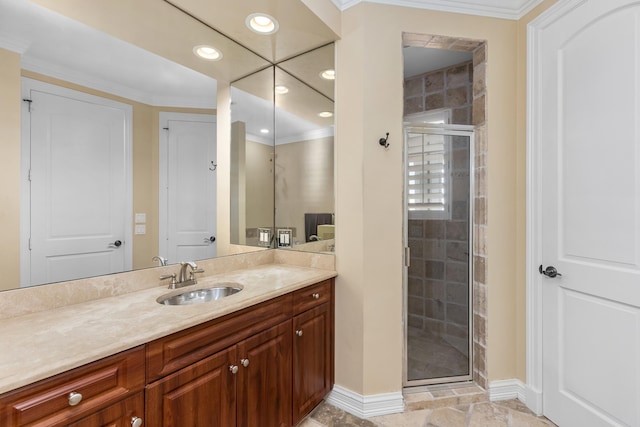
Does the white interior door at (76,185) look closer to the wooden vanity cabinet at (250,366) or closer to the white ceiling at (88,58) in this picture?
the white ceiling at (88,58)

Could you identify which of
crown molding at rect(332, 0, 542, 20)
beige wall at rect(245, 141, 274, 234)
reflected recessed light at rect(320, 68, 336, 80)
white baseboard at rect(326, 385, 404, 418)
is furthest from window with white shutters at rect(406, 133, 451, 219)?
white baseboard at rect(326, 385, 404, 418)

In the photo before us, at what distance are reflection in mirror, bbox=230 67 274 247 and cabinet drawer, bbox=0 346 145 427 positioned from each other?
1.19 metres

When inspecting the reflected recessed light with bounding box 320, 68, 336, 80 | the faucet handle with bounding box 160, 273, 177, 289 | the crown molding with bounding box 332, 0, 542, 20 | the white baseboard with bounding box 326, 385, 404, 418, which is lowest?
the white baseboard with bounding box 326, 385, 404, 418

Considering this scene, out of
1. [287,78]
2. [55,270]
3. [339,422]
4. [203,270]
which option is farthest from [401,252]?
[55,270]

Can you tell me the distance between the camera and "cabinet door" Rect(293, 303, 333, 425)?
1.69 m

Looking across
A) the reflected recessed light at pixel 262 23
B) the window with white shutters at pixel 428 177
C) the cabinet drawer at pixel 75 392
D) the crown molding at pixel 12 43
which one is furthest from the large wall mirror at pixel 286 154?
the cabinet drawer at pixel 75 392

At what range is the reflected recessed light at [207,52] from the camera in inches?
73.5

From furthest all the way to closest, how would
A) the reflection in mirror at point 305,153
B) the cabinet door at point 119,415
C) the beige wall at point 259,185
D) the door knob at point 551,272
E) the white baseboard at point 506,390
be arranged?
1. the beige wall at point 259,185
2. the reflection in mirror at point 305,153
3. the white baseboard at point 506,390
4. the door knob at point 551,272
5. the cabinet door at point 119,415

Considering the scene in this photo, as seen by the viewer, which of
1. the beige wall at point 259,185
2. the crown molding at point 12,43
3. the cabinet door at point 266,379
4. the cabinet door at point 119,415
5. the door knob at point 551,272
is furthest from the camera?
the beige wall at point 259,185

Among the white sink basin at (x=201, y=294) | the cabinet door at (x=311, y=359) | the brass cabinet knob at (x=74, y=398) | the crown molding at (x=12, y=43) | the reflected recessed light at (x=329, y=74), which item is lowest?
the cabinet door at (x=311, y=359)

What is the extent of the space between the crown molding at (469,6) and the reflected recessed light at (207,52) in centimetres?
85

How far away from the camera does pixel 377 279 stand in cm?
193

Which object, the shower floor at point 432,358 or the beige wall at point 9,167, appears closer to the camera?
the beige wall at point 9,167

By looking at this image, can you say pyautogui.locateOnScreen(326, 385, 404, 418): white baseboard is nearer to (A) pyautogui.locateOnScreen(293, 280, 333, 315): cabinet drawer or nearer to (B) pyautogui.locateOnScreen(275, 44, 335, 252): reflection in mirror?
(A) pyautogui.locateOnScreen(293, 280, 333, 315): cabinet drawer
